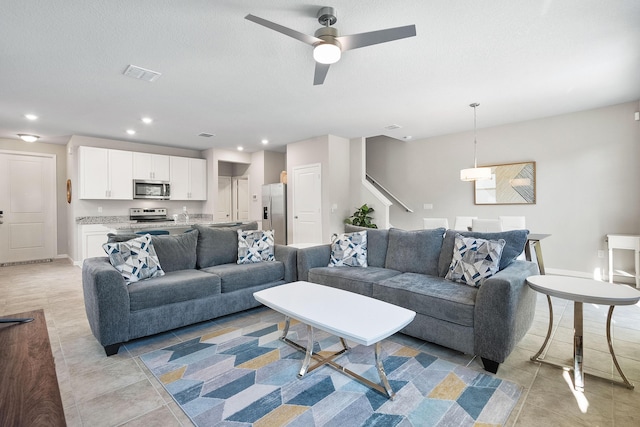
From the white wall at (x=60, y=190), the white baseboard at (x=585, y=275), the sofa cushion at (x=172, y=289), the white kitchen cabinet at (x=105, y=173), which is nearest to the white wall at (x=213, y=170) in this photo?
the white kitchen cabinet at (x=105, y=173)

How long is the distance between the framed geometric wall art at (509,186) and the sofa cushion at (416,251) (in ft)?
9.97

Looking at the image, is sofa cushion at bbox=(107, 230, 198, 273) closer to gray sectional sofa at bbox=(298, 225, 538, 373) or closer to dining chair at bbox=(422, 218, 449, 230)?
gray sectional sofa at bbox=(298, 225, 538, 373)

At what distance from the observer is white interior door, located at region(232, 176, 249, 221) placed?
29.0ft

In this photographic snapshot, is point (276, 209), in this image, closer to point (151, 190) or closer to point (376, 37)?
point (151, 190)

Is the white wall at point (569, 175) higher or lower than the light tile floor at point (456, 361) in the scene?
higher

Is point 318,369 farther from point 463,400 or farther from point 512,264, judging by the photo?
point 512,264

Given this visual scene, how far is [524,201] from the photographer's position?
524 centimetres

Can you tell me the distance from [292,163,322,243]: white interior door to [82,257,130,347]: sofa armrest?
4.07 m

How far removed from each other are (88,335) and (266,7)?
310 cm

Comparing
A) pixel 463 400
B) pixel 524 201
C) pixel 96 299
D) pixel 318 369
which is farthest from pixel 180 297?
pixel 524 201

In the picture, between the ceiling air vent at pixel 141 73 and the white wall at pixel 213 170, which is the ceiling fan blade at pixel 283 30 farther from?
the white wall at pixel 213 170

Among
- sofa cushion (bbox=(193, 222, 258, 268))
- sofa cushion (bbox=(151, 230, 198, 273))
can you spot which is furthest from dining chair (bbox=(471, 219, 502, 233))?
sofa cushion (bbox=(151, 230, 198, 273))

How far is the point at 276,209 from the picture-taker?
7168 millimetres

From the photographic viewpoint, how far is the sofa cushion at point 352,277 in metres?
2.91
